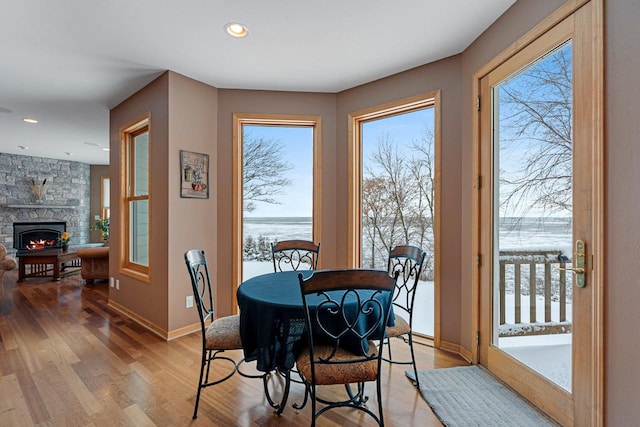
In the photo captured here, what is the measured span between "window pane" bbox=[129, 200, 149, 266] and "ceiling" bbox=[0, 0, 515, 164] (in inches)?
52.7

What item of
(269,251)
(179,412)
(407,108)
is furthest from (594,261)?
(269,251)

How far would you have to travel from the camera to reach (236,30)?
2.36 m

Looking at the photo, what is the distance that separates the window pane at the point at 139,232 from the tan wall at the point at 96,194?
591cm

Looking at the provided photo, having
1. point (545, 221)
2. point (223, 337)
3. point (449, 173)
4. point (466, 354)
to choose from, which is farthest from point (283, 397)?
point (449, 173)

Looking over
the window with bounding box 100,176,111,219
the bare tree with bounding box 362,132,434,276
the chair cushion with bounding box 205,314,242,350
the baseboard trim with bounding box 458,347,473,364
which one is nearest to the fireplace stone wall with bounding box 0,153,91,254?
the window with bounding box 100,176,111,219

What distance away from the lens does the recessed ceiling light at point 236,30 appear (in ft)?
7.54

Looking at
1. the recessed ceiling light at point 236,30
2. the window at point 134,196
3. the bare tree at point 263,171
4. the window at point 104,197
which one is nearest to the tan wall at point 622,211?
the recessed ceiling light at point 236,30

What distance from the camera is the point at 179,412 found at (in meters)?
1.91

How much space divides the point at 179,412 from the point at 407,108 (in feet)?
10.1

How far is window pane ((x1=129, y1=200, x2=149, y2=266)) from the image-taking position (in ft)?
12.0

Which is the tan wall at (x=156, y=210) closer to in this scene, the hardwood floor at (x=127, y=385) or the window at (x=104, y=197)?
the hardwood floor at (x=127, y=385)

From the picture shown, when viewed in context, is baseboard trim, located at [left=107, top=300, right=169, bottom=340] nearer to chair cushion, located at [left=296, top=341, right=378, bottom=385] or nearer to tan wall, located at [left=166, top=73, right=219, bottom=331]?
tan wall, located at [left=166, top=73, right=219, bottom=331]

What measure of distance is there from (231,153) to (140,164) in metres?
1.30

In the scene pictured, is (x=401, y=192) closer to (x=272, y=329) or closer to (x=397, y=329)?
(x=397, y=329)
